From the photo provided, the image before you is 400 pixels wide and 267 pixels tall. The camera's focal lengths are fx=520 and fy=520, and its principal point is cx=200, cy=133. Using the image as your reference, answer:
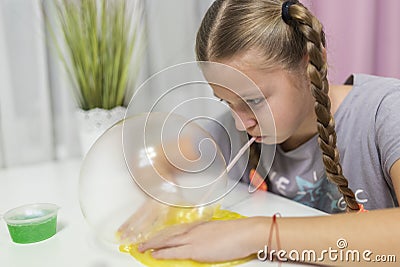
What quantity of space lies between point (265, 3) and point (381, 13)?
0.74 metres

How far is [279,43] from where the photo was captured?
0.76 meters

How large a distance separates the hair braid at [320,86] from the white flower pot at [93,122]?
524 mm

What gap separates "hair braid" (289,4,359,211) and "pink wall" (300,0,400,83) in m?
0.61

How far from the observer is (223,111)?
2.59 feet

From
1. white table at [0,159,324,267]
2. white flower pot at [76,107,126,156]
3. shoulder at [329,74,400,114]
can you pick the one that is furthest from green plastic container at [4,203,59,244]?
shoulder at [329,74,400,114]

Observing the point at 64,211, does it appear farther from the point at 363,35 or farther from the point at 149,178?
the point at 363,35

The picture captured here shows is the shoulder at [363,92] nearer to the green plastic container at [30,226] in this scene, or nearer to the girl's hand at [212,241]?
the girl's hand at [212,241]

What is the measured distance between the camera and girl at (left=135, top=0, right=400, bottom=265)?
2.05 feet

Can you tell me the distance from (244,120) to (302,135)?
0.23m


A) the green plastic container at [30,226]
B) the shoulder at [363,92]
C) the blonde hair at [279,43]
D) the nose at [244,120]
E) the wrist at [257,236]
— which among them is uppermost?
the blonde hair at [279,43]

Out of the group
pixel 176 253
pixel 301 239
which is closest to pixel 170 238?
pixel 176 253

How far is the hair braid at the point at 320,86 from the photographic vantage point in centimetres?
72

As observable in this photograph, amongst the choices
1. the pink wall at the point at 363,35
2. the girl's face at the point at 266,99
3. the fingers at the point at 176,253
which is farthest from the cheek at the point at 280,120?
the pink wall at the point at 363,35

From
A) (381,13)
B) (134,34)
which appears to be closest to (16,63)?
(134,34)
